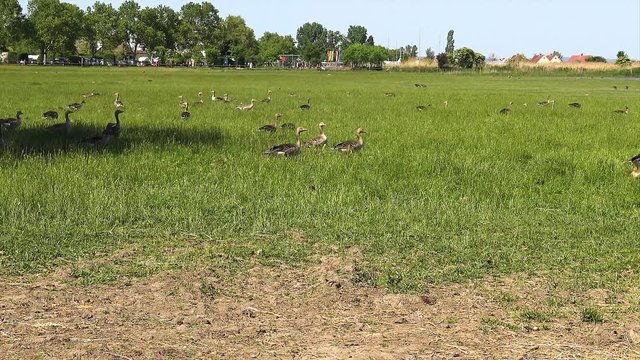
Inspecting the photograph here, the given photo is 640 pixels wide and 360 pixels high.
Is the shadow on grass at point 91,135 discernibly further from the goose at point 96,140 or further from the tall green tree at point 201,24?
the tall green tree at point 201,24

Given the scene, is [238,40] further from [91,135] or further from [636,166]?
[636,166]

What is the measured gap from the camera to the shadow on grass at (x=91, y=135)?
13.6 metres

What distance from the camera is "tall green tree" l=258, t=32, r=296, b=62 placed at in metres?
169

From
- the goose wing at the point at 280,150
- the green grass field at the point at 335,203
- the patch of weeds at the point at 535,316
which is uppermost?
the goose wing at the point at 280,150

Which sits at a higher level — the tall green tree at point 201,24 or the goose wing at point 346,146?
the tall green tree at point 201,24

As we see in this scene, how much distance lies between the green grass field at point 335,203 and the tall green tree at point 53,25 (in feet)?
375

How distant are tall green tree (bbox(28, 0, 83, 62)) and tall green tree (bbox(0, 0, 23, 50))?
302 centimetres

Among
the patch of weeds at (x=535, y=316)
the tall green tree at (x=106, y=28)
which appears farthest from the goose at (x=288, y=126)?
the tall green tree at (x=106, y=28)

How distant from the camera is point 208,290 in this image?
615cm

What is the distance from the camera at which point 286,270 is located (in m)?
6.86

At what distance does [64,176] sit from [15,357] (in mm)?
6492

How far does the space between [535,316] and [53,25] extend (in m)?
129

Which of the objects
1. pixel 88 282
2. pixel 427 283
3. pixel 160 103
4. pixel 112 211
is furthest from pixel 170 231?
pixel 160 103

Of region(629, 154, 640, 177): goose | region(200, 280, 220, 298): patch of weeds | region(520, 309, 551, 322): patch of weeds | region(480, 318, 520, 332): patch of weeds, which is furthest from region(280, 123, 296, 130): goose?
region(480, 318, 520, 332): patch of weeds
